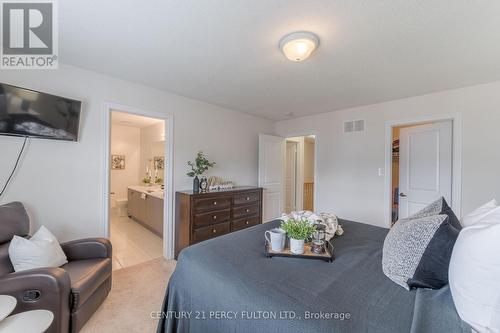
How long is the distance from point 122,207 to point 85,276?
13.9ft

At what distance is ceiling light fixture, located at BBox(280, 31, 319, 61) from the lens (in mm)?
1690

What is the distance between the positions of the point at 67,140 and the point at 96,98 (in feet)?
1.93

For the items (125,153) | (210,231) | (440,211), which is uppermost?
(125,153)

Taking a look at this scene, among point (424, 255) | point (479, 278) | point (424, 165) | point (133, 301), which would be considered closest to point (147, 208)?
point (133, 301)

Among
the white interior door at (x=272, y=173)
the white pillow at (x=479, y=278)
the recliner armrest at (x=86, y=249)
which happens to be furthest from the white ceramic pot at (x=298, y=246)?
the white interior door at (x=272, y=173)

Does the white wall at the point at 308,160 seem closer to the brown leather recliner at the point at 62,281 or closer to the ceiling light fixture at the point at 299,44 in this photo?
the ceiling light fixture at the point at 299,44

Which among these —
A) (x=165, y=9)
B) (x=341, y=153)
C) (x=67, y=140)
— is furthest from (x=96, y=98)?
(x=341, y=153)

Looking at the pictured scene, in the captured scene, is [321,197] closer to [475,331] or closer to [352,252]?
[352,252]

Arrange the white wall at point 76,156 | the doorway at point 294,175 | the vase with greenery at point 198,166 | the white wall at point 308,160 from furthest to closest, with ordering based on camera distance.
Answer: the white wall at point 308,160 < the doorway at point 294,175 < the vase with greenery at point 198,166 < the white wall at point 76,156

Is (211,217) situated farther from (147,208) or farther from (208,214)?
(147,208)

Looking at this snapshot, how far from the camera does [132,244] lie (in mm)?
3494

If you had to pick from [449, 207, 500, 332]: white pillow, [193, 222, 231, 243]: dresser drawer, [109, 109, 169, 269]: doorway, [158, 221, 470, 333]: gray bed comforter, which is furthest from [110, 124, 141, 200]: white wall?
[449, 207, 500, 332]: white pillow

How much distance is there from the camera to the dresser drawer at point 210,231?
2936mm

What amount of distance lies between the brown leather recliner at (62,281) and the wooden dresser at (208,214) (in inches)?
40.2
